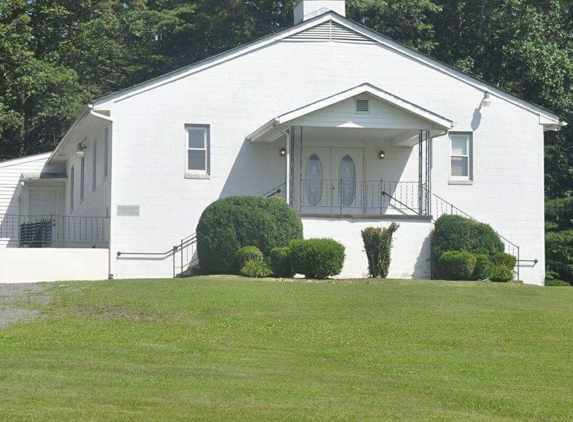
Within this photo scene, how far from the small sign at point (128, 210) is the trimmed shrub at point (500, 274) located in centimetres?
935

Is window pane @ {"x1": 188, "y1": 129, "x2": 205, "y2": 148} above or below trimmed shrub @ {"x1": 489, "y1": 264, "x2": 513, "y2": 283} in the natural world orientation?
above

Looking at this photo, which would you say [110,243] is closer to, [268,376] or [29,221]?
[29,221]

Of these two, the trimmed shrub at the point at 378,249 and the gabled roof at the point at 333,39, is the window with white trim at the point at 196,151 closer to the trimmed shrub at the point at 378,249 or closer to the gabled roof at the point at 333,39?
the gabled roof at the point at 333,39

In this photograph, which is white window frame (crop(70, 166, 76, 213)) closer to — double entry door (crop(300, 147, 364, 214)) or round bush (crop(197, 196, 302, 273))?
double entry door (crop(300, 147, 364, 214))

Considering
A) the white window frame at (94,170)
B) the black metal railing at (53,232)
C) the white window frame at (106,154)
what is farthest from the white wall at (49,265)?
the white window frame at (94,170)

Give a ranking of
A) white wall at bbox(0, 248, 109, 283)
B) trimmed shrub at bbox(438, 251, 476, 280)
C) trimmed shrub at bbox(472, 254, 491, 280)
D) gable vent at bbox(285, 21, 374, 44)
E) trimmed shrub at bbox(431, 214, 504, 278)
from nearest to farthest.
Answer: trimmed shrub at bbox(438, 251, 476, 280) → trimmed shrub at bbox(472, 254, 491, 280) → white wall at bbox(0, 248, 109, 283) → trimmed shrub at bbox(431, 214, 504, 278) → gable vent at bbox(285, 21, 374, 44)

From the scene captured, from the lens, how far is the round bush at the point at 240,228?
27.7 meters

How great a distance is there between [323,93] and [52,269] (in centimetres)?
881

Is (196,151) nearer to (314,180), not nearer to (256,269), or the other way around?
(314,180)

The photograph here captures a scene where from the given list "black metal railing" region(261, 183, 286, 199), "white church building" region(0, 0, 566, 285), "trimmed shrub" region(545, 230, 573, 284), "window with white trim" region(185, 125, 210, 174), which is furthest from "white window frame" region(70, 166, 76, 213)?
"trimmed shrub" region(545, 230, 573, 284)

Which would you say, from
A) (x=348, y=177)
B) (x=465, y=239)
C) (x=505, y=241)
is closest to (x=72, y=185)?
(x=348, y=177)

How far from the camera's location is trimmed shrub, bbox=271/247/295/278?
88.8ft

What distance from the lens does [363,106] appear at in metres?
30.0

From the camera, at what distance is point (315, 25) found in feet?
106
